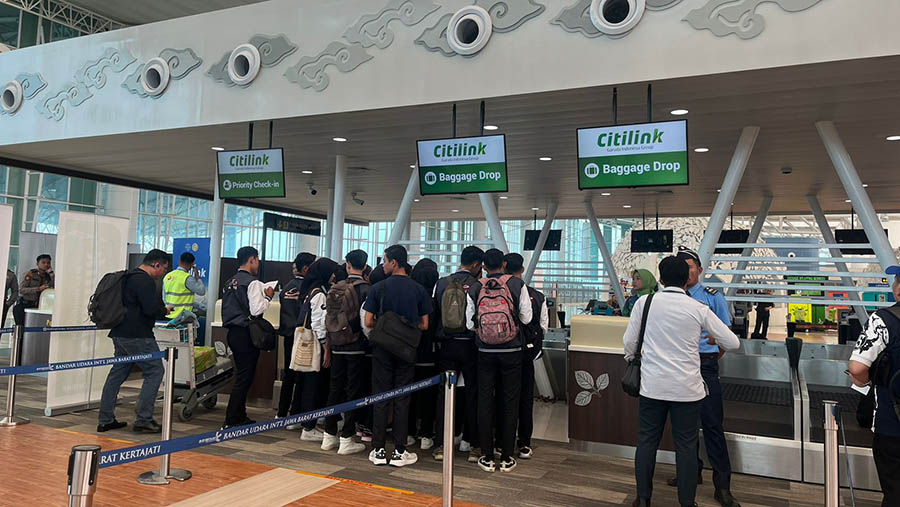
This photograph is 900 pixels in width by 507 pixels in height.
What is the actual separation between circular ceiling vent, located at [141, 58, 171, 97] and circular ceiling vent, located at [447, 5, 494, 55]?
3.59 m

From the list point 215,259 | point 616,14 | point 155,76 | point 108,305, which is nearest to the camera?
point 616,14

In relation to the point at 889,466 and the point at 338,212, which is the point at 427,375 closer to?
the point at 889,466

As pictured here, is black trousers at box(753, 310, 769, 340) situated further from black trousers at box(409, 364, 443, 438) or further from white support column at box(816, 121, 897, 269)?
black trousers at box(409, 364, 443, 438)

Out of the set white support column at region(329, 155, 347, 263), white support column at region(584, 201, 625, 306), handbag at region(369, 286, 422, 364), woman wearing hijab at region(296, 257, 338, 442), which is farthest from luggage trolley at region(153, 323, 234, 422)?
white support column at region(584, 201, 625, 306)

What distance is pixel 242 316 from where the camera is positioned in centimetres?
583

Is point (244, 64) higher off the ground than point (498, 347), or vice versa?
point (244, 64)

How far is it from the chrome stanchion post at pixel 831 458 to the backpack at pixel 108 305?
17.6 ft

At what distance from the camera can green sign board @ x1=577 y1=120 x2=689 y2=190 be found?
5312mm

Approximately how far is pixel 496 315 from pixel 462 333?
0.41 meters

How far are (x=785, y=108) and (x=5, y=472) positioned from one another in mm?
7044

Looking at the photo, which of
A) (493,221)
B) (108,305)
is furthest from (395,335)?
(493,221)

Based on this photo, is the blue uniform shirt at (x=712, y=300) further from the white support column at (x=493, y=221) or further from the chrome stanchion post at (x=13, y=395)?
the chrome stanchion post at (x=13, y=395)

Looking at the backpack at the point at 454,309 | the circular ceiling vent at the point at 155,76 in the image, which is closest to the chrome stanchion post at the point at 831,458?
the backpack at the point at 454,309

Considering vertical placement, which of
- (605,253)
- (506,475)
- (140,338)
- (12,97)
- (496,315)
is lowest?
(506,475)
